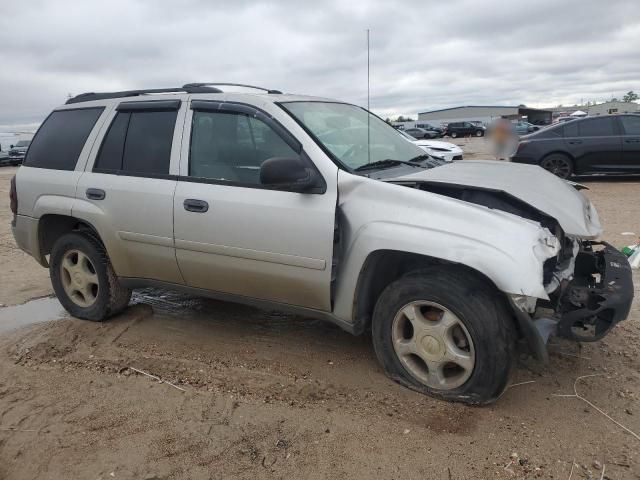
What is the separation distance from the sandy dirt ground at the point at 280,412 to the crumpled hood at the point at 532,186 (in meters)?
0.94

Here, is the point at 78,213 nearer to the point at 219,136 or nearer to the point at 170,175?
the point at 170,175

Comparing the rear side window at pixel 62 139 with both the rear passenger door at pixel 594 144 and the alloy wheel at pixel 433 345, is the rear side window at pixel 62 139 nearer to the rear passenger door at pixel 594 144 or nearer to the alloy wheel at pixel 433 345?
the alloy wheel at pixel 433 345

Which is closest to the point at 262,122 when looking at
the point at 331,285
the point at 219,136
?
the point at 219,136

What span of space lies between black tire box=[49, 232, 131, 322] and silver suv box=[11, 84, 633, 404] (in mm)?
17

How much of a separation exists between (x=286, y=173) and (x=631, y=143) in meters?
10.5

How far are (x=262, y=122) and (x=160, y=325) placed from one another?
6.66 feet

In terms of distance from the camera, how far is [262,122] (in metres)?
3.64

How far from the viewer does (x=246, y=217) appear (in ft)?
11.5

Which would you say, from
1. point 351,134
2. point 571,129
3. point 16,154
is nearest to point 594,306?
point 351,134

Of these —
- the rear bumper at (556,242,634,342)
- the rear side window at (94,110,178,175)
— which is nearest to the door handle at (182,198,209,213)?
the rear side window at (94,110,178,175)

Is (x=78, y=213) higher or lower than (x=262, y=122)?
lower

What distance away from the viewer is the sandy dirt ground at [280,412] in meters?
2.66

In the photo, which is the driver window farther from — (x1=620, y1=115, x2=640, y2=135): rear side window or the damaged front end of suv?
(x1=620, y1=115, x2=640, y2=135): rear side window

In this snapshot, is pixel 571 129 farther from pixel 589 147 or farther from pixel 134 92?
pixel 134 92
